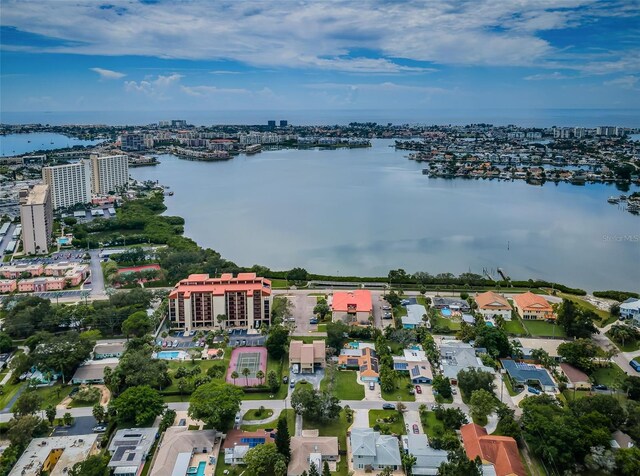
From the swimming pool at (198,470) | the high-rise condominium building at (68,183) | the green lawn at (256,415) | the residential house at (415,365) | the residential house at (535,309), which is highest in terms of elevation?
the high-rise condominium building at (68,183)

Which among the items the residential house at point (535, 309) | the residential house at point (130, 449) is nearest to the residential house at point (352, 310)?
the residential house at point (535, 309)

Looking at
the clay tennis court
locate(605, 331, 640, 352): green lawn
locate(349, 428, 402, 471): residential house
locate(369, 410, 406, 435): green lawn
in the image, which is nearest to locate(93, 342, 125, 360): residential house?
the clay tennis court

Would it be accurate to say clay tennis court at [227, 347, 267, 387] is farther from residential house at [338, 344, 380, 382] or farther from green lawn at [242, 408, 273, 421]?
residential house at [338, 344, 380, 382]

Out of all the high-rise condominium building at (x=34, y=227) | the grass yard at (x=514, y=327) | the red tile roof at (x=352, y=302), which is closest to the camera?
the grass yard at (x=514, y=327)

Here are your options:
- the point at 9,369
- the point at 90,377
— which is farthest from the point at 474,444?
the point at 9,369

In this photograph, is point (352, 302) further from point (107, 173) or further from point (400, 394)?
point (107, 173)

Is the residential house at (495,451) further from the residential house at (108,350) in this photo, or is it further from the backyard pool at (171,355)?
the residential house at (108,350)

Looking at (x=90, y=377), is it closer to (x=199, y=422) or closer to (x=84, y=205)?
(x=199, y=422)
